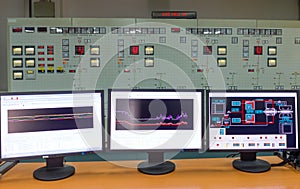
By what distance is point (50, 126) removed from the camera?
1.45 metres

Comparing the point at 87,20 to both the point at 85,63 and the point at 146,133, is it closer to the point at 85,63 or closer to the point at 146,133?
the point at 85,63

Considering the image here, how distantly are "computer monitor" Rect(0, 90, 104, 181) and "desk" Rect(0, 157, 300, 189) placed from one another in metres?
0.08

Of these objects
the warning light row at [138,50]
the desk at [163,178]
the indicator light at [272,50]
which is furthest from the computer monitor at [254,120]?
the indicator light at [272,50]

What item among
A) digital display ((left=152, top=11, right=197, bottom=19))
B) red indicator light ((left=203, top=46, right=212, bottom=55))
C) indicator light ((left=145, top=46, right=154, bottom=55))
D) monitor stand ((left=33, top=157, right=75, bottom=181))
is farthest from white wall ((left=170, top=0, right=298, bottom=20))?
monitor stand ((left=33, top=157, right=75, bottom=181))

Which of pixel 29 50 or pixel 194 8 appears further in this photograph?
pixel 194 8

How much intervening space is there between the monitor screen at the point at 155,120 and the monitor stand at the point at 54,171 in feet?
0.86

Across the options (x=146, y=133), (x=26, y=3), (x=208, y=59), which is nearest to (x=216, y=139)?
(x=146, y=133)

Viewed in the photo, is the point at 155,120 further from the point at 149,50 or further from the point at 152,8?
the point at 152,8

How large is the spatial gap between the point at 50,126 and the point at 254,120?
101cm

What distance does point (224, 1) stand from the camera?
3797 mm

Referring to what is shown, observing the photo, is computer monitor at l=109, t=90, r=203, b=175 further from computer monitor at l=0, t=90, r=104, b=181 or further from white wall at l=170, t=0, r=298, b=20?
white wall at l=170, t=0, r=298, b=20

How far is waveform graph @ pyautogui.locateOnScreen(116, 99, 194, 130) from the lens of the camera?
1.51 m

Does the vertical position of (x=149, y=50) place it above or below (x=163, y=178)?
above

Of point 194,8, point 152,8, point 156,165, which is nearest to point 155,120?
point 156,165
